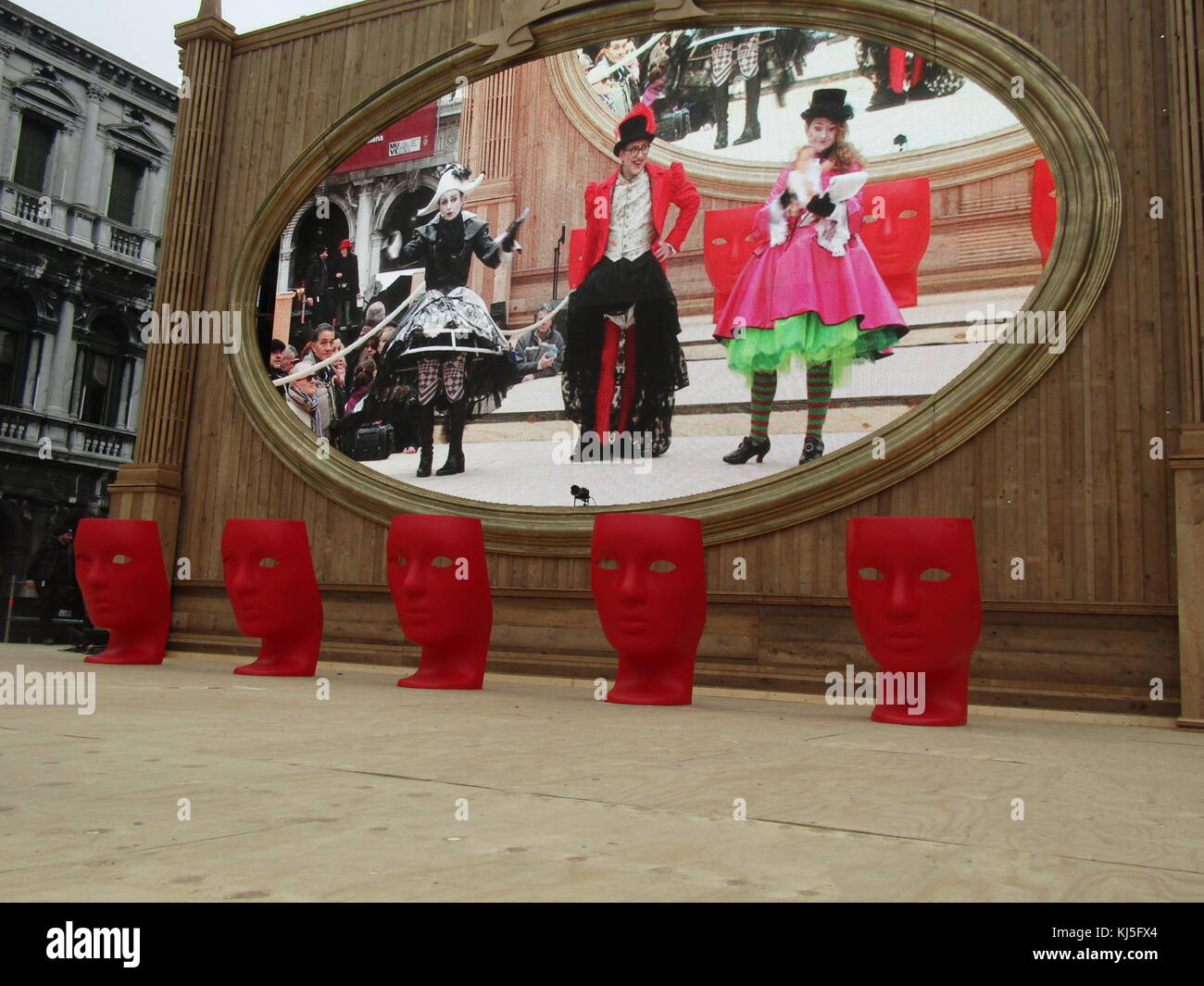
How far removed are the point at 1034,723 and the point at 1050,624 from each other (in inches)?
38.5

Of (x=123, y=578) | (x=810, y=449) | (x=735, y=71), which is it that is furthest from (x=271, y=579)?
(x=735, y=71)

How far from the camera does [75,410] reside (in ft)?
60.3

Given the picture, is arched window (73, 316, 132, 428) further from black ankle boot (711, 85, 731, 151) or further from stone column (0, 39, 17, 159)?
black ankle boot (711, 85, 731, 151)

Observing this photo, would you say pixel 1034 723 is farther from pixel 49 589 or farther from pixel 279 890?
pixel 49 589

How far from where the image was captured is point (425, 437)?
883 cm

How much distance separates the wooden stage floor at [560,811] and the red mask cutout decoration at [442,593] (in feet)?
5.50

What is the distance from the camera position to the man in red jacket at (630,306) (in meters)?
7.96

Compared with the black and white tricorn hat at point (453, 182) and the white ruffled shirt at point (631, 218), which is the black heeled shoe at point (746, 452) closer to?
the white ruffled shirt at point (631, 218)

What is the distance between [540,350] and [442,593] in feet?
9.40

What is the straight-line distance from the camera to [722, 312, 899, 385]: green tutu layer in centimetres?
724

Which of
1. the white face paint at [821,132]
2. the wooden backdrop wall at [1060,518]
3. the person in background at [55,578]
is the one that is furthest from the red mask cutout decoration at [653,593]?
the person in background at [55,578]

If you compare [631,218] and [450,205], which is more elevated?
[450,205]

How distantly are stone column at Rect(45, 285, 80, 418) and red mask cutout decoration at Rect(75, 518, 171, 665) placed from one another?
40.5ft

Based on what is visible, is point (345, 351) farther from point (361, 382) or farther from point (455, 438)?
point (455, 438)
